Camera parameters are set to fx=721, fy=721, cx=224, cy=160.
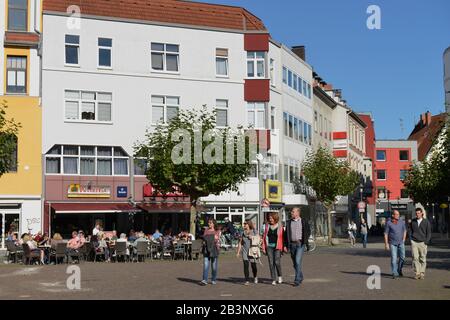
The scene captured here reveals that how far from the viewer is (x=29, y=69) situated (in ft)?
130

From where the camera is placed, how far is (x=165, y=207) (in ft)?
135

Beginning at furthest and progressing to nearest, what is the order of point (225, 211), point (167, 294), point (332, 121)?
1. point (332, 121)
2. point (225, 211)
3. point (167, 294)

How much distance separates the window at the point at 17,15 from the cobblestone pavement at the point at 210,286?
18281 millimetres

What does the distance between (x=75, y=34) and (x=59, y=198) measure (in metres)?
9.28

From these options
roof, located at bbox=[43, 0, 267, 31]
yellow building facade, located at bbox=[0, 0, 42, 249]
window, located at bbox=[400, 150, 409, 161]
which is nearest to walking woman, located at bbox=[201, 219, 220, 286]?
yellow building facade, located at bbox=[0, 0, 42, 249]

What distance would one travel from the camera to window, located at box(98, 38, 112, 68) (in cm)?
4125

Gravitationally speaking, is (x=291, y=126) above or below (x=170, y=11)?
below

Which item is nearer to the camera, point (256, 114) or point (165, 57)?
point (165, 57)

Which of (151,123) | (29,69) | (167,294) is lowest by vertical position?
(167,294)

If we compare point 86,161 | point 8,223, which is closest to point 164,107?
point 86,161

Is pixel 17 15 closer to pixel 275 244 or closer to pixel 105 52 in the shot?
pixel 105 52

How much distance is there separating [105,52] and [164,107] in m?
4.66

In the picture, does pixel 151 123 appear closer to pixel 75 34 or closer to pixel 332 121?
pixel 75 34
